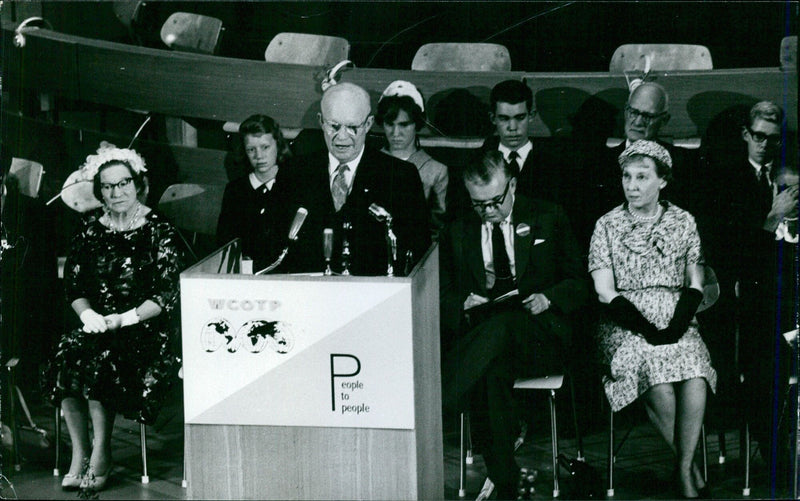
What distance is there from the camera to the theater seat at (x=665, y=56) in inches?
181

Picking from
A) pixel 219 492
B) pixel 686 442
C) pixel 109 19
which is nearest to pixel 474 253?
pixel 686 442

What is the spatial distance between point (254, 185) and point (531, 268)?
131cm

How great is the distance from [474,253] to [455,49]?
946 mm

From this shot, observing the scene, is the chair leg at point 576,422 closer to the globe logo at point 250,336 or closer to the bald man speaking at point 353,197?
the bald man speaking at point 353,197

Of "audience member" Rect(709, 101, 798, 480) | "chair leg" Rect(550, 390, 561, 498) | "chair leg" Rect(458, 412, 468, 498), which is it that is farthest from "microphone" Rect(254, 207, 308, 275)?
"audience member" Rect(709, 101, 798, 480)

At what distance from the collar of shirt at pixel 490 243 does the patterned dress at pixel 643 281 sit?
1.13 ft

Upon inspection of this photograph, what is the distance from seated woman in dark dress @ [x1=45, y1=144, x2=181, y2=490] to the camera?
4.53 meters

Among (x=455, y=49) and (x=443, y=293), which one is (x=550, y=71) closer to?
(x=455, y=49)

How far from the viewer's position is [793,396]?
14.9 feet

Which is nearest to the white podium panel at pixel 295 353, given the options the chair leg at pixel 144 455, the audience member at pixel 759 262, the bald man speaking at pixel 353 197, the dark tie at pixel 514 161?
the bald man speaking at pixel 353 197

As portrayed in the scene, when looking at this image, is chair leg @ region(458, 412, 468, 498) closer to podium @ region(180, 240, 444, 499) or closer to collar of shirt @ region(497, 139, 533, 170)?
podium @ region(180, 240, 444, 499)

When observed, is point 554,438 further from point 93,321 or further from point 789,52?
point 93,321

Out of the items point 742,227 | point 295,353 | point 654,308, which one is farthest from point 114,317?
point 742,227

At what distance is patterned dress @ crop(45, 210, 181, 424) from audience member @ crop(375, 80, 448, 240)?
42.4 inches
